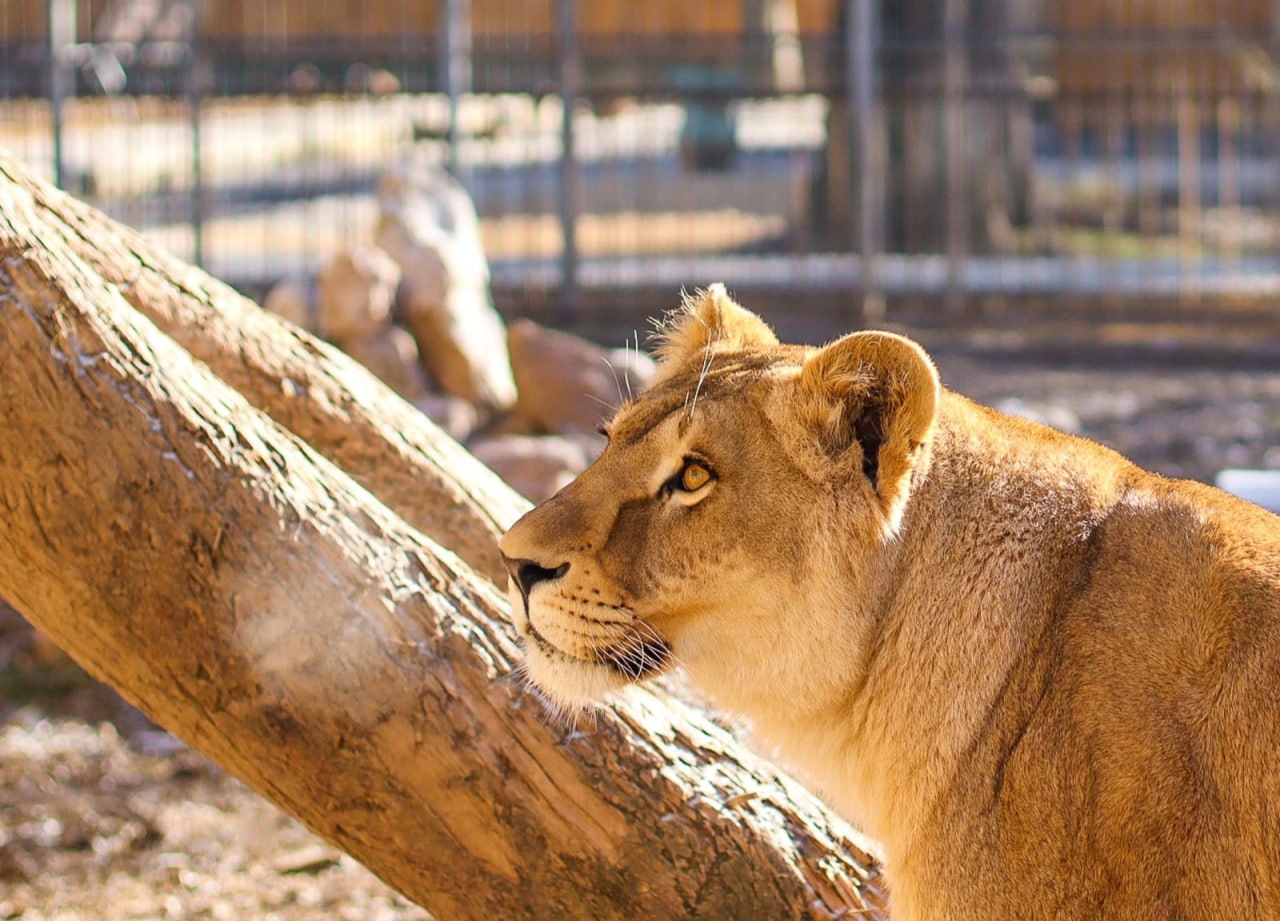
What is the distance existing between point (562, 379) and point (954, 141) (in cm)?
689

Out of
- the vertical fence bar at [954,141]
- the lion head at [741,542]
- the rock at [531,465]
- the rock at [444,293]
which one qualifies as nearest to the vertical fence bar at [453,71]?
the rock at [444,293]

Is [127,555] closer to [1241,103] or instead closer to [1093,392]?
[1093,392]

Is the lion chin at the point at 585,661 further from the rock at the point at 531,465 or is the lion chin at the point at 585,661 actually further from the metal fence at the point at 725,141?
the metal fence at the point at 725,141

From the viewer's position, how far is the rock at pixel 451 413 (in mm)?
9562

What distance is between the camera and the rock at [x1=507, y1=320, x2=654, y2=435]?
943 centimetres

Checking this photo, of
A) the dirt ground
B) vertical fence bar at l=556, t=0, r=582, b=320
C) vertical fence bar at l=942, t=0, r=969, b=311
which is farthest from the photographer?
vertical fence bar at l=942, t=0, r=969, b=311

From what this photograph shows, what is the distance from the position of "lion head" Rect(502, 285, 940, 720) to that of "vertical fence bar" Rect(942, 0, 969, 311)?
36.5ft

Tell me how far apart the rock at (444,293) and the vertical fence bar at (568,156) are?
272 cm

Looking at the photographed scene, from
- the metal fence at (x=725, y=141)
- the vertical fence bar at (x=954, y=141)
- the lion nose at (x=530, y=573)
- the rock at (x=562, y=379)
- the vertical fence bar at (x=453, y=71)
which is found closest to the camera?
the lion nose at (x=530, y=573)

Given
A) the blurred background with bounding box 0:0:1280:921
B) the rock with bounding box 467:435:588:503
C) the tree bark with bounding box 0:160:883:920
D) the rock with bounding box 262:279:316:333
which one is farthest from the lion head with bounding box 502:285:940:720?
the rock with bounding box 262:279:316:333

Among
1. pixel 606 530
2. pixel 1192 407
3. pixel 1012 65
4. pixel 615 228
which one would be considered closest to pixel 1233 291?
pixel 1012 65

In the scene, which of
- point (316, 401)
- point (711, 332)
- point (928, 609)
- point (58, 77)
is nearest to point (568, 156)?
point (58, 77)

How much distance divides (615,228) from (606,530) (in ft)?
42.5

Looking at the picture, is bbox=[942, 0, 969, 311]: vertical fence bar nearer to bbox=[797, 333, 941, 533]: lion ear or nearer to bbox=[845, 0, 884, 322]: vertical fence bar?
bbox=[845, 0, 884, 322]: vertical fence bar
